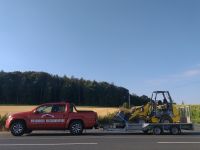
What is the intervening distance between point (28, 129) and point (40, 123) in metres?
0.82

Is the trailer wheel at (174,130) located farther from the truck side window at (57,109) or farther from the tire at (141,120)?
the truck side window at (57,109)

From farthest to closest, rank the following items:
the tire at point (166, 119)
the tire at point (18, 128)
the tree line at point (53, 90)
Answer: the tree line at point (53, 90) → the tire at point (166, 119) → the tire at point (18, 128)

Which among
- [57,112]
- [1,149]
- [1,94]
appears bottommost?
[1,149]

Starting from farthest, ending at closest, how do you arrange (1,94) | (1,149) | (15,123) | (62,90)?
(62,90) < (1,94) < (15,123) < (1,149)

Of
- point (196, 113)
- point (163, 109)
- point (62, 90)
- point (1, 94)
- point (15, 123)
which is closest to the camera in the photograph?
point (15, 123)

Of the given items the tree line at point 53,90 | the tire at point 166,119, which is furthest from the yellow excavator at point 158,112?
the tree line at point 53,90

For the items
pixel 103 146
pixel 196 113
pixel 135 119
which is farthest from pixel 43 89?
pixel 103 146

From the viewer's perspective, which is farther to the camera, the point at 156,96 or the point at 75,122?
the point at 156,96

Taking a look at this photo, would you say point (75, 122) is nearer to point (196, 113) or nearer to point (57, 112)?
point (57, 112)

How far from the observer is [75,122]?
918 inches

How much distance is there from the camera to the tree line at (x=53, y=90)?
10444cm

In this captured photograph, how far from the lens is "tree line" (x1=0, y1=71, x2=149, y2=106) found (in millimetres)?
104438

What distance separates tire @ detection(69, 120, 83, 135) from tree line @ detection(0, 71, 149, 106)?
80323 millimetres

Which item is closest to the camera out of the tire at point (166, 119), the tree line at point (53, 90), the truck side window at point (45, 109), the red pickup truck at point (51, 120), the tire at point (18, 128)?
the tire at point (18, 128)
